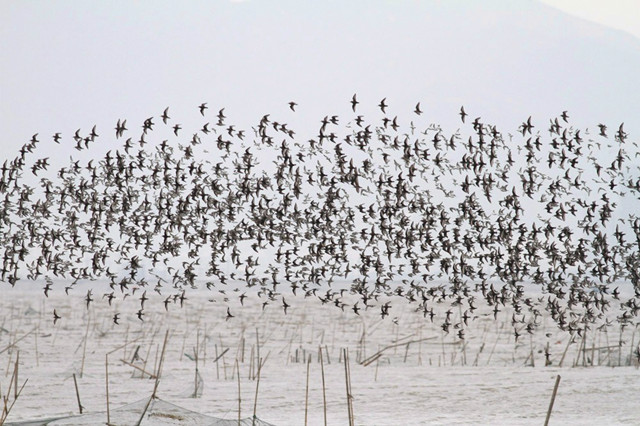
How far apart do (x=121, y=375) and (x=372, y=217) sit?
3.32 metres

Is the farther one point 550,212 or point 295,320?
point 295,320

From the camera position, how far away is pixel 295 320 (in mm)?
13070

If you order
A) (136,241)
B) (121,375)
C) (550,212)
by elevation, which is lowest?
(121,375)

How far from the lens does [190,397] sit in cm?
539

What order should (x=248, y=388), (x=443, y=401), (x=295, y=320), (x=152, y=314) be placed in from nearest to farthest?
(x=443, y=401) → (x=248, y=388) → (x=295, y=320) → (x=152, y=314)

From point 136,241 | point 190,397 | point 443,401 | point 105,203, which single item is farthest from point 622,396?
point 105,203

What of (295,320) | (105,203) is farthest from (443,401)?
(295,320)

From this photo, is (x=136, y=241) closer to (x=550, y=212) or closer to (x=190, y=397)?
(x=190, y=397)

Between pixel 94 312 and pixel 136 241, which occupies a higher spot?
pixel 136 241

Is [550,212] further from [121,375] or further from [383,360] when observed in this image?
[121,375]

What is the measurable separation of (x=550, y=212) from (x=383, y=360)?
3.52m

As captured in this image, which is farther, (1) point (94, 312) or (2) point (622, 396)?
(1) point (94, 312)

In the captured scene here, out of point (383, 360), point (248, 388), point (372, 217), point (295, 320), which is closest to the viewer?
point (372, 217)

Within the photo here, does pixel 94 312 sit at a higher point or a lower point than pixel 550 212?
lower
